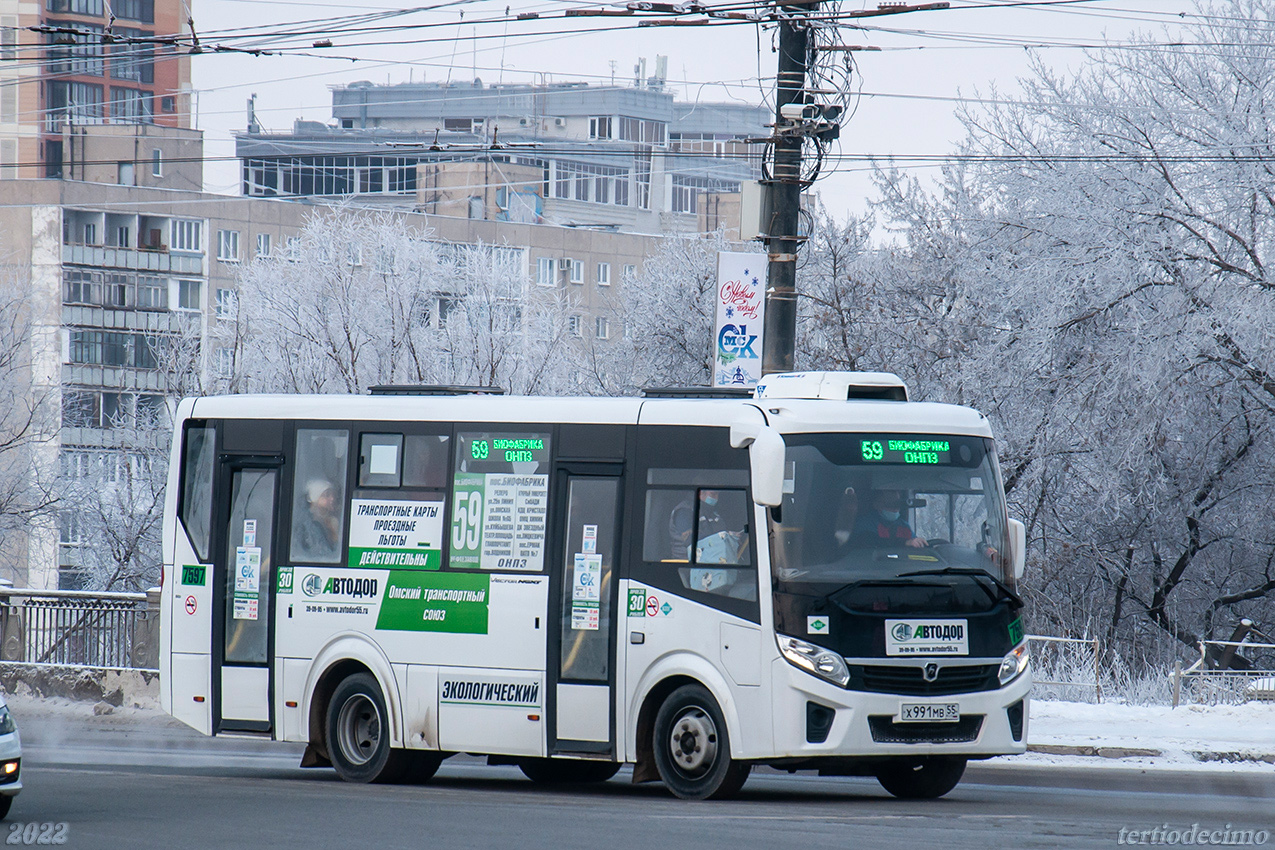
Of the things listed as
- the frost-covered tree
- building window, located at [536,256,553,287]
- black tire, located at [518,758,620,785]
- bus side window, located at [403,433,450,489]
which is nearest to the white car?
bus side window, located at [403,433,450,489]

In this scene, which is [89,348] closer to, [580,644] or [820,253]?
[820,253]

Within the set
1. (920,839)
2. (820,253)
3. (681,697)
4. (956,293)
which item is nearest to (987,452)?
(681,697)

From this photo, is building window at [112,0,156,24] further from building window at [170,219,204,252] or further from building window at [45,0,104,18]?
building window at [170,219,204,252]

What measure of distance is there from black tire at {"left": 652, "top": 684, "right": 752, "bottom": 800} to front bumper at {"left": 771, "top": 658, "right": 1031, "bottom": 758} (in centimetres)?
52

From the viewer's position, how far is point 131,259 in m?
92.0

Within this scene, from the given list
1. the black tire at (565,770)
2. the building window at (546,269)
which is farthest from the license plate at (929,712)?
the building window at (546,269)

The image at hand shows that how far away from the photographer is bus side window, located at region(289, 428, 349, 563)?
13773mm

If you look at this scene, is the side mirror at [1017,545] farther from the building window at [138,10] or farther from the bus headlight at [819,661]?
the building window at [138,10]

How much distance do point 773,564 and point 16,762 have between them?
4726mm

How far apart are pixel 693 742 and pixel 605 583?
1290mm

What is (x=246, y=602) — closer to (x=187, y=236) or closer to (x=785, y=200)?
(x=785, y=200)

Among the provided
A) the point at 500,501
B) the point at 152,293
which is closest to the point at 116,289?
the point at 152,293

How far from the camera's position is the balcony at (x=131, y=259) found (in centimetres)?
8925

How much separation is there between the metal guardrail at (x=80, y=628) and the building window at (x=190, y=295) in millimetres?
75779
